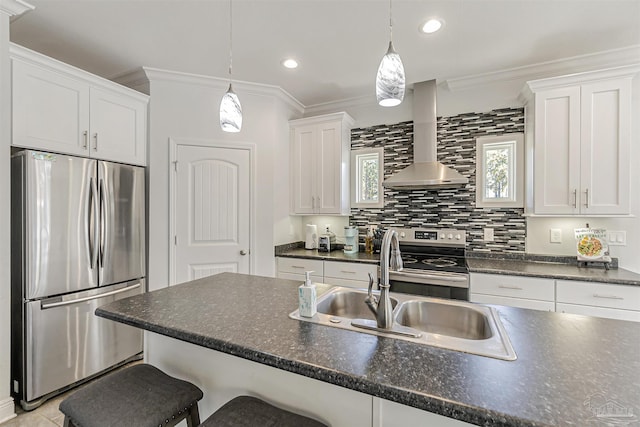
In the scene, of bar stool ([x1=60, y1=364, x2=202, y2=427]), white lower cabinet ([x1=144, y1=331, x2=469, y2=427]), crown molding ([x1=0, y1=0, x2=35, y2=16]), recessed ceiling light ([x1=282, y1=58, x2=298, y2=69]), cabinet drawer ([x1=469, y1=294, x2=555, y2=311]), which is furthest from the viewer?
recessed ceiling light ([x1=282, y1=58, x2=298, y2=69])

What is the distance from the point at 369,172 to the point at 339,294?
2.18 meters

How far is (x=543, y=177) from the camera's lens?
8.02 feet

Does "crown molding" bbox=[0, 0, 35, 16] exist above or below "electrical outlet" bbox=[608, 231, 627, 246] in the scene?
above

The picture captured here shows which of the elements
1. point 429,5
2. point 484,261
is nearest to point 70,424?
point 429,5

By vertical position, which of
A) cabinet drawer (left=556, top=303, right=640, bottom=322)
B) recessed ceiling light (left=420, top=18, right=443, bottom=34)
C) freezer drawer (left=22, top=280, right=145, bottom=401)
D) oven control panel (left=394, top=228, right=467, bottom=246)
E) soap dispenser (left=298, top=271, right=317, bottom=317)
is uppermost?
recessed ceiling light (left=420, top=18, right=443, bottom=34)

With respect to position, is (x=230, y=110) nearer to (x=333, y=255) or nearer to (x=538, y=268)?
(x=333, y=255)

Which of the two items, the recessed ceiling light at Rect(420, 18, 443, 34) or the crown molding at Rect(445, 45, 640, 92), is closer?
the recessed ceiling light at Rect(420, 18, 443, 34)

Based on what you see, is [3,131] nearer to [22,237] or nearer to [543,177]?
[22,237]

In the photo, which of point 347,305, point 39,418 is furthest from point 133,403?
point 39,418

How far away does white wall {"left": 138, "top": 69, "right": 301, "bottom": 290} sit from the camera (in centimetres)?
276

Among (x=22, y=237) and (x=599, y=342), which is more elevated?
(x=22, y=237)

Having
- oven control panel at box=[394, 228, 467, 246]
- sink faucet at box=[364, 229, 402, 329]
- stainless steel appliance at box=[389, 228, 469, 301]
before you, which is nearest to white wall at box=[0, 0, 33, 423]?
sink faucet at box=[364, 229, 402, 329]

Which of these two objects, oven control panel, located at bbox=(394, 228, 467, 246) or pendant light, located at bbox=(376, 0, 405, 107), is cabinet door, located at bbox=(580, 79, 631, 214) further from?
pendant light, located at bbox=(376, 0, 405, 107)

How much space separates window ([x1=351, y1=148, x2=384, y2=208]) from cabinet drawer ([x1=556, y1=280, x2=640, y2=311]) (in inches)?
70.3
